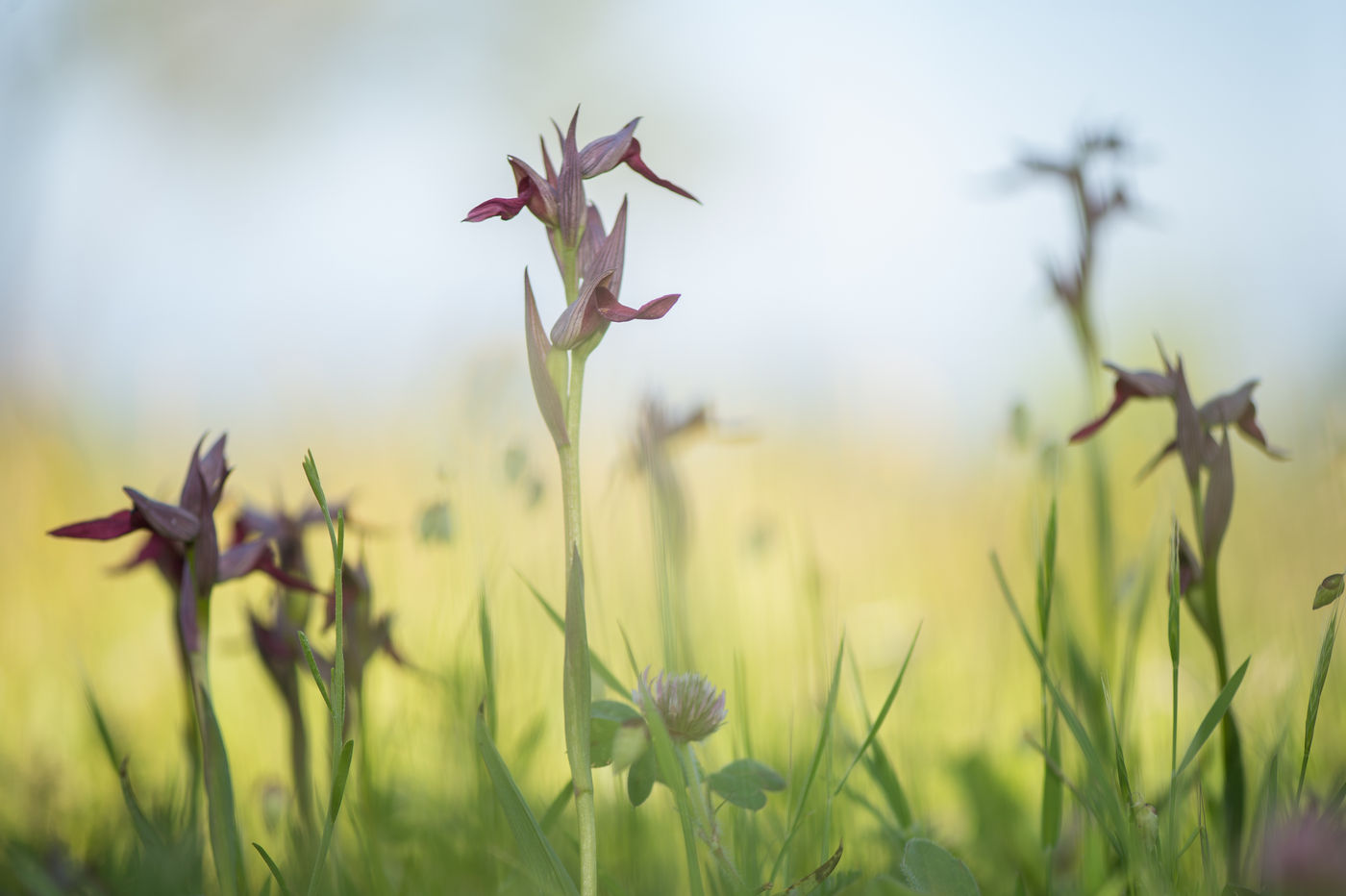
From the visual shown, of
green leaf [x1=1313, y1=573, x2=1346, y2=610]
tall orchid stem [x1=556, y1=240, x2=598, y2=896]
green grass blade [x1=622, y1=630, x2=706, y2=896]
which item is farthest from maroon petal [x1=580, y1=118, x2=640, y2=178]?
green leaf [x1=1313, y1=573, x2=1346, y2=610]

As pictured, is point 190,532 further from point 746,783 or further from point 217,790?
point 746,783

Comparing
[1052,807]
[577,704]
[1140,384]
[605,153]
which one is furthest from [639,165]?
[1052,807]

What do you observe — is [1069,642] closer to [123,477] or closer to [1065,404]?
[1065,404]

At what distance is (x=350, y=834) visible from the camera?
1.02 m

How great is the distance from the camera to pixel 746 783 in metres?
0.62

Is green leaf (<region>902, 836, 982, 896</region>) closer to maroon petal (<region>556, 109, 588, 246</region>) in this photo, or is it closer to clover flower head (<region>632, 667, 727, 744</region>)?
clover flower head (<region>632, 667, 727, 744</region>)

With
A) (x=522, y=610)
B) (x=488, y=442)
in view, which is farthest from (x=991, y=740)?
(x=488, y=442)

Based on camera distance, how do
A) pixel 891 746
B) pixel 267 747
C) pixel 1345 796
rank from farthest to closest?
pixel 267 747
pixel 891 746
pixel 1345 796

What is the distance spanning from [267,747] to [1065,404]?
106 inches

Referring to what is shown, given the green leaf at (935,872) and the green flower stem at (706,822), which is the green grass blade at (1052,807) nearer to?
the green leaf at (935,872)

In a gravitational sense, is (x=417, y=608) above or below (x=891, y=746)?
above

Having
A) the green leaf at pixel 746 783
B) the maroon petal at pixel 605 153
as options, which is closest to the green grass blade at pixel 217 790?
the green leaf at pixel 746 783

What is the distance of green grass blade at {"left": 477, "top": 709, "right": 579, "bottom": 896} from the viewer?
48cm

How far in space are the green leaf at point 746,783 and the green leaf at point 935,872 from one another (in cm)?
9
